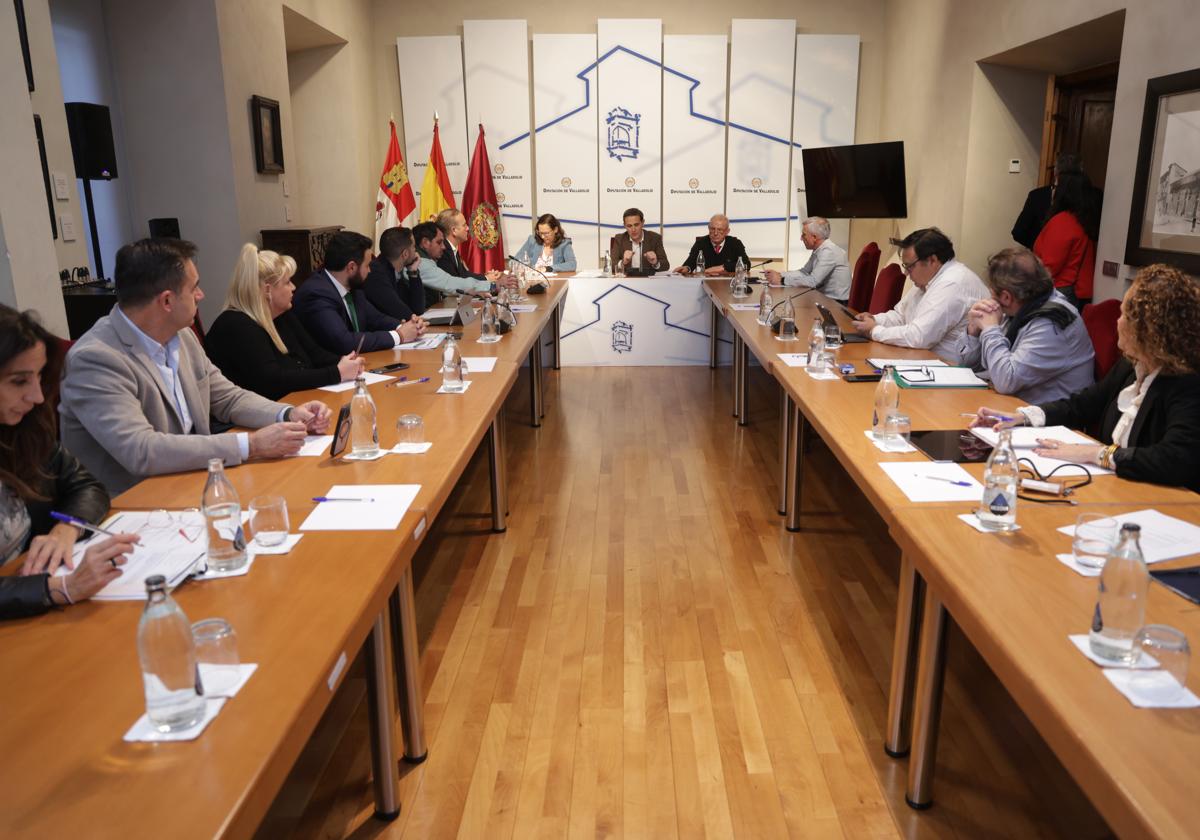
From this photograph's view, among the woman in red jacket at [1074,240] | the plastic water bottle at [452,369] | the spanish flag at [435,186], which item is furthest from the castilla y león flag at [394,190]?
the woman in red jacket at [1074,240]

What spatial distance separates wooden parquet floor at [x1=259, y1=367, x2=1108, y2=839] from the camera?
85.3 inches

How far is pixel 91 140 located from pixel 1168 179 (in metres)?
5.45

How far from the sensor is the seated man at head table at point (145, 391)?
2354 millimetres

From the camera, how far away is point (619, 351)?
7.24m

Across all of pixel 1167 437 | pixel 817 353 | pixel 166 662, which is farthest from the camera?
pixel 817 353

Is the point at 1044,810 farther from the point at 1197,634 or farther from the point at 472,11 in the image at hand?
the point at 472,11

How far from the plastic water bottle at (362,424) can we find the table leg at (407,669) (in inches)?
18.0

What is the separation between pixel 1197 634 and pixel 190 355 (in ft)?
8.60

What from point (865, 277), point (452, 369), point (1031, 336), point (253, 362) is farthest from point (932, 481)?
point (865, 277)

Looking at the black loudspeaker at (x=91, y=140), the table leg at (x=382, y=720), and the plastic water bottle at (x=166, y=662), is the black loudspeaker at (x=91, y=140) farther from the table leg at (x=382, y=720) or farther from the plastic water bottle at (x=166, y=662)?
the plastic water bottle at (x=166, y=662)

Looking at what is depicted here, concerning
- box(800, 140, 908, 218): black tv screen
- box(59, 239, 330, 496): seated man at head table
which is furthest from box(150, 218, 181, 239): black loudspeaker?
box(800, 140, 908, 218): black tv screen

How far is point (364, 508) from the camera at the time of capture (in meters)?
2.15

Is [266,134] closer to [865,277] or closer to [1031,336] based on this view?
[865,277]

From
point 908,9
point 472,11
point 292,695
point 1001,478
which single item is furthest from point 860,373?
point 472,11
